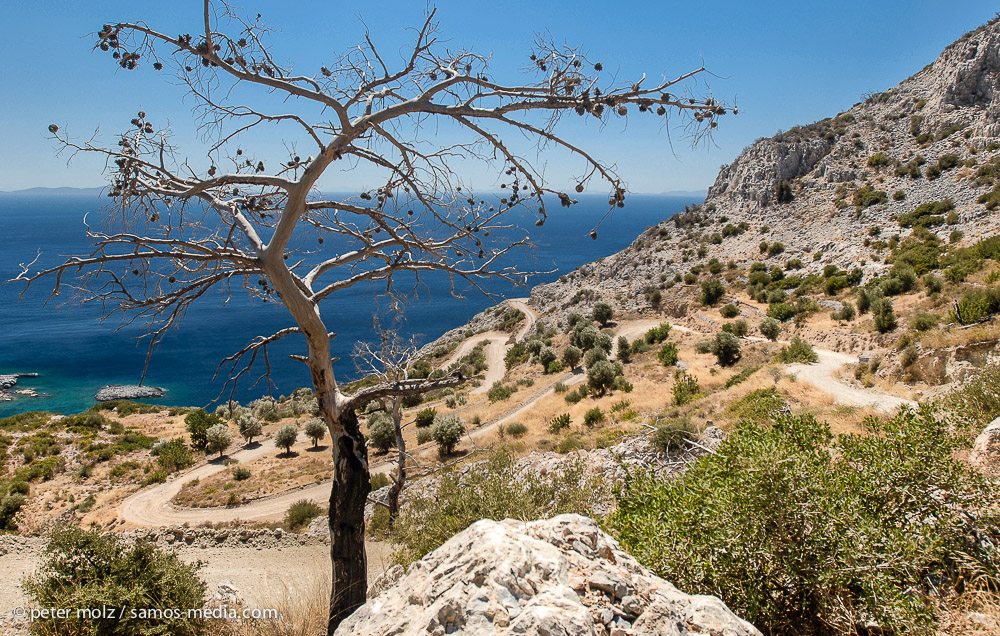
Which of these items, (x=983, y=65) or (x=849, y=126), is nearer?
(x=983, y=65)

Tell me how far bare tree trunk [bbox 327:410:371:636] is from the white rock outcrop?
6.18ft

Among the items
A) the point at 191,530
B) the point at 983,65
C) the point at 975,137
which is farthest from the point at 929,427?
the point at 983,65

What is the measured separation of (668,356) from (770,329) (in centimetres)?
653

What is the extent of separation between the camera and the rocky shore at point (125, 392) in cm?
4697

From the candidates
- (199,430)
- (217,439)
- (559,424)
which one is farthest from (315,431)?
(559,424)

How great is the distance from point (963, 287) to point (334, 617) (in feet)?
95.7

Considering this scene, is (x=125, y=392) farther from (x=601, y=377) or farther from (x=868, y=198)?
(x=868, y=198)

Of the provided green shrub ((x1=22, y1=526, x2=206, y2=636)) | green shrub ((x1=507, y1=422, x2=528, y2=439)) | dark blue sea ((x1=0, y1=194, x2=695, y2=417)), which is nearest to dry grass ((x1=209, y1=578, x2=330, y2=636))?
green shrub ((x1=22, y1=526, x2=206, y2=636))

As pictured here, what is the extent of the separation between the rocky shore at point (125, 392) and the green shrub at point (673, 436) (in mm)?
50856

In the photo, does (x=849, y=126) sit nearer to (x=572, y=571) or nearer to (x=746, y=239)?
(x=746, y=239)

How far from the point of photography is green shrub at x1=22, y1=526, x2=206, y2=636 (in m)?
6.06

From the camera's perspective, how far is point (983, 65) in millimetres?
50094

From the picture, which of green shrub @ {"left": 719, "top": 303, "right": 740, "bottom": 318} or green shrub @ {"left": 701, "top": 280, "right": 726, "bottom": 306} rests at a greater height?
green shrub @ {"left": 701, "top": 280, "right": 726, "bottom": 306}

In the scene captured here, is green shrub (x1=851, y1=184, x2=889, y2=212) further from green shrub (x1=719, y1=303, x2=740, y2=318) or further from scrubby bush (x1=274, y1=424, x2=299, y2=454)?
scrubby bush (x1=274, y1=424, x2=299, y2=454)
